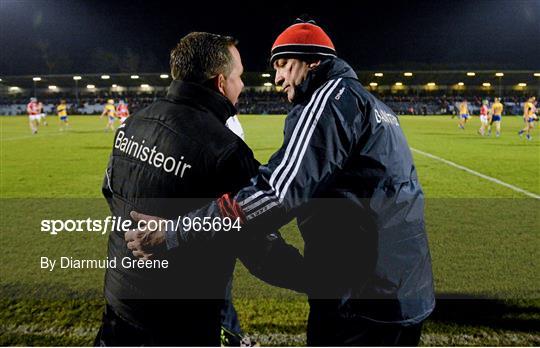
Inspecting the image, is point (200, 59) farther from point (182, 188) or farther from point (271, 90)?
point (271, 90)

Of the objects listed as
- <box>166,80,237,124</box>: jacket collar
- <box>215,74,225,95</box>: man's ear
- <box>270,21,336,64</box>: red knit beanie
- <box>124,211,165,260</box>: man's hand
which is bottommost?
<box>124,211,165,260</box>: man's hand

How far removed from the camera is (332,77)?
207cm

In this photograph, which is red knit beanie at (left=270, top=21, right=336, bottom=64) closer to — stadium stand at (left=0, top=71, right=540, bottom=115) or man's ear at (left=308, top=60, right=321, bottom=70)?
man's ear at (left=308, top=60, right=321, bottom=70)

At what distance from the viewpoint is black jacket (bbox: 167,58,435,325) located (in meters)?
1.81

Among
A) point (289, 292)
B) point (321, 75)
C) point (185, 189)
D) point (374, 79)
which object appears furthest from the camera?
point (374, 79)

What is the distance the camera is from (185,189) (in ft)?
6.55

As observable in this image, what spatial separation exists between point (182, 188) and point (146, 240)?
25 centimetres

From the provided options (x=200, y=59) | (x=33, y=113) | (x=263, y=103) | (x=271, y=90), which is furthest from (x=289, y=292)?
(x=271, y=90)

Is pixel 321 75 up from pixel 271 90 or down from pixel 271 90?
up

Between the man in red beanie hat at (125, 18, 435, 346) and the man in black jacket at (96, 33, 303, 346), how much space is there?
160 millimetres

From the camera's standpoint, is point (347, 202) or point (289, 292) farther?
point (289, 292)

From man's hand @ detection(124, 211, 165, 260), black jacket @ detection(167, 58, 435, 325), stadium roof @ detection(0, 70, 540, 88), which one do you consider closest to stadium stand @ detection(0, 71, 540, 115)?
stadium roof @ detection(0, 70, 540, 88)

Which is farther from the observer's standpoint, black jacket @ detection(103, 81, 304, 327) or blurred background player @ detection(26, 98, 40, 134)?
blurred background player @ detection(26, 98, 40, 134)

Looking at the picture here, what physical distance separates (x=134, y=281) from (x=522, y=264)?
15.7ft
